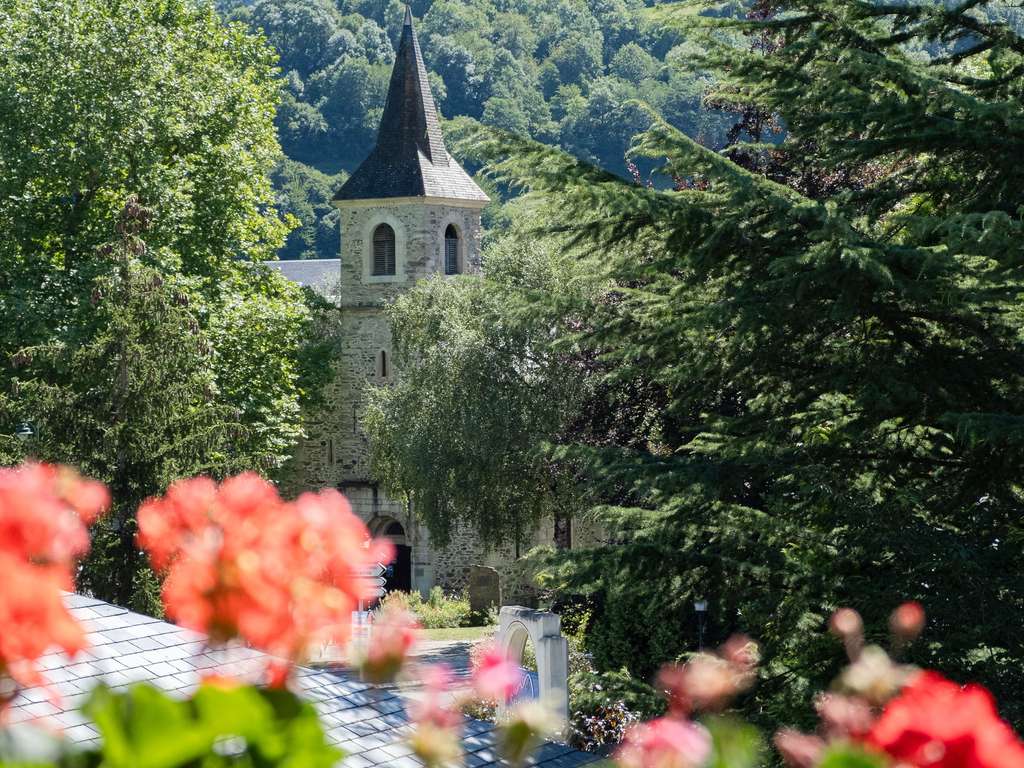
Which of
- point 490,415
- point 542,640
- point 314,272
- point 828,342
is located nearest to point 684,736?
point 828,342

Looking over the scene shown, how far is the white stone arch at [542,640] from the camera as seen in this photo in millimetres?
15078

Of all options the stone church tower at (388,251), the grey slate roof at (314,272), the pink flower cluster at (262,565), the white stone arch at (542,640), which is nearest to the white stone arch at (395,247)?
the stone church tower at (388,251)

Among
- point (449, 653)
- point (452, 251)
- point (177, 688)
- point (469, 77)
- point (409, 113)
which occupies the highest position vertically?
point (469, 77)

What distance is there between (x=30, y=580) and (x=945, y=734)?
33.6 inches

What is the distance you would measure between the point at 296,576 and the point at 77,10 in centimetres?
2687

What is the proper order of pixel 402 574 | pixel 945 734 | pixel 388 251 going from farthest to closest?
pixel 402 574 < pixel 388 251 < pixel 945 734

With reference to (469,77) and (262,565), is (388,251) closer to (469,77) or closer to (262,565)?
(262,565)

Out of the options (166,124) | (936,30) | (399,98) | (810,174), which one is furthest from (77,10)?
(936,30)

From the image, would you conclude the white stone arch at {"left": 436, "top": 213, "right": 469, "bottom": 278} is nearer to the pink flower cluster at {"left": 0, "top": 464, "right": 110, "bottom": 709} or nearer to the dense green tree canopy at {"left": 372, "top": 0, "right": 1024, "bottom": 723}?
the dense green tree canopy at {"left": 372, "top": 0, "right": 1024, "bottom": 723}

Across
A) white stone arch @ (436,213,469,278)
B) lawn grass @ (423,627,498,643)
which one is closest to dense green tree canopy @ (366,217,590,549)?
lawn grass @ (423,627,498,643)

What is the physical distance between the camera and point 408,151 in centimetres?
3834

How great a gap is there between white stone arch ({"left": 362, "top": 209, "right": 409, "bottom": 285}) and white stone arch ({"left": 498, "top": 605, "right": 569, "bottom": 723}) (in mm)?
21348

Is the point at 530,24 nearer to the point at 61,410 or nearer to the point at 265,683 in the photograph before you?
the point at 61,410

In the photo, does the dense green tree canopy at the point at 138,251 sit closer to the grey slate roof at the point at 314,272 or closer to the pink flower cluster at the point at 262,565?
the pink flower cluster at the point at 262,565
